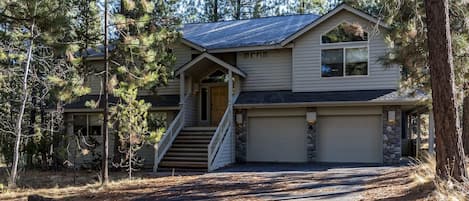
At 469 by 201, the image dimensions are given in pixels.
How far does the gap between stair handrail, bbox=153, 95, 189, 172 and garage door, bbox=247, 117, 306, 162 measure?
269 centimetres

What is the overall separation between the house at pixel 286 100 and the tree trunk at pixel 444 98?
6.73m

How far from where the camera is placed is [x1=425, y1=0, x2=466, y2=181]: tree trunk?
8445 mm

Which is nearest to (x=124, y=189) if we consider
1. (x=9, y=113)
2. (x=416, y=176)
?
(x=416, y=176)

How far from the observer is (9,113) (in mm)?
23656

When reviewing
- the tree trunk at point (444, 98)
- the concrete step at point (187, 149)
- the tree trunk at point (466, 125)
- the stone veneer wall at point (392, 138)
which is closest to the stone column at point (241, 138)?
the concrete step at point (187, 149)

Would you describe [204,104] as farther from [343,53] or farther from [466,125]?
[466,125]

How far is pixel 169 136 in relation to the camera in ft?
56.9

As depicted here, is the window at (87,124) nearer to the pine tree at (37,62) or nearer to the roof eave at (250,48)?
the pine tree at (37,62)

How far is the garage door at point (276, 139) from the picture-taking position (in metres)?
18.1

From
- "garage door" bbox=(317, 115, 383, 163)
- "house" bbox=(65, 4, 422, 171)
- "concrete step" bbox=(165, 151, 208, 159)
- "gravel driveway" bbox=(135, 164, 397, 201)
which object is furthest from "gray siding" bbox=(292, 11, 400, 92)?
"concrete step" bbox=(165, 151, 208, 159)

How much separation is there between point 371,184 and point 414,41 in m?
3.79

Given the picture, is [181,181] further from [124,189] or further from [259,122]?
[259,122]

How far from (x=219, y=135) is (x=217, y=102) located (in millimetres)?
3120

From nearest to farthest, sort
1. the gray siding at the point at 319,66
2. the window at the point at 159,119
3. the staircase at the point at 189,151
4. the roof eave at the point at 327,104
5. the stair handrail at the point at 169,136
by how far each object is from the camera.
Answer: the roof eave at the point at 327,104 → the staircase at the point at 189,151 → the stair handrail at the point at 169,136 → the gray siding at the point at 319,66 → the window at the point at 159,119
